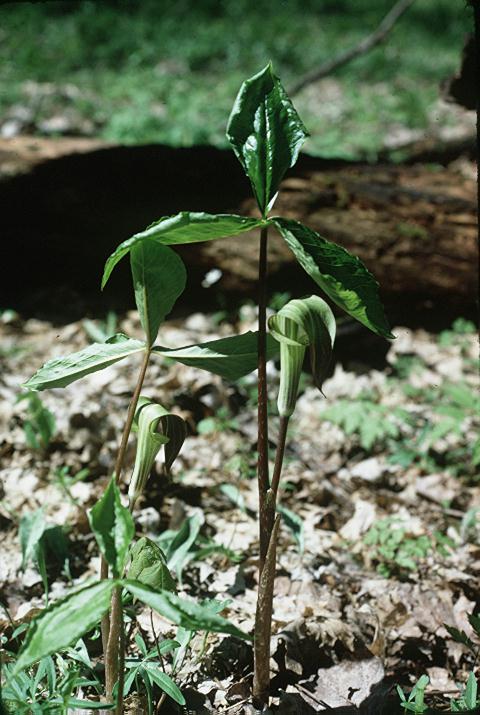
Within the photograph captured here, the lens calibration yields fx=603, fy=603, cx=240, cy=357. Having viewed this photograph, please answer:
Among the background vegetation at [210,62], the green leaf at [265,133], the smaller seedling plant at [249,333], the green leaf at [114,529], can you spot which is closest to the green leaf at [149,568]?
the smaller seedling plant at [249,333]

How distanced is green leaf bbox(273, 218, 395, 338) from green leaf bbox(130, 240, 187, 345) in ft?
0.92

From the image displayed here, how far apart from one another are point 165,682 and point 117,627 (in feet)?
0.68

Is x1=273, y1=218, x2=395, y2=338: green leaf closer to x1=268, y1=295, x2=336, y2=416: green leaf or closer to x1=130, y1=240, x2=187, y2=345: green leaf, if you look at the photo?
x1=268, y1=295, x2=336, y2=416: green leaf

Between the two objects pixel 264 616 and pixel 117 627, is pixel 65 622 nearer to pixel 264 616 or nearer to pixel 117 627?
pixel 117 627

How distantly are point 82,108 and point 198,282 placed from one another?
4.09 metres

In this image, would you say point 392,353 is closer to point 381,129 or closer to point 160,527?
point 160,527

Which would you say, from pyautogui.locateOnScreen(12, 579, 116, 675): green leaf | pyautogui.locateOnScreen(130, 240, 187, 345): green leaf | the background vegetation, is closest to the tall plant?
pyautogui.locateOnScreen(130, 240, 187, 345): green leaf

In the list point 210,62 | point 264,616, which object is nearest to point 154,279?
point 264,616

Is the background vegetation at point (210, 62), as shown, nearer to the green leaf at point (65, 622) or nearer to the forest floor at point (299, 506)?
the forest floor at point (299, 506)

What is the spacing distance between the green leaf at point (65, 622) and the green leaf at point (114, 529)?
4 centimetres

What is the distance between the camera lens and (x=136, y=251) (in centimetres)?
127

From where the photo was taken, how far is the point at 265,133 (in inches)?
49.9

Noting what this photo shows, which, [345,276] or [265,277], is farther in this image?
[265,277]

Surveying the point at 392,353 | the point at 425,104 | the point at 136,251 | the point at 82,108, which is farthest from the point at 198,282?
the point at 425,104
